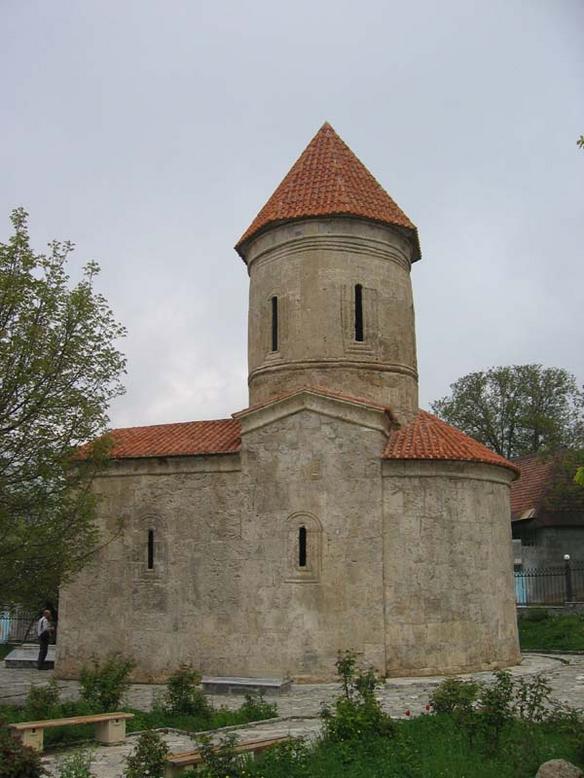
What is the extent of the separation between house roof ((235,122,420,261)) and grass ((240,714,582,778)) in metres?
11.3

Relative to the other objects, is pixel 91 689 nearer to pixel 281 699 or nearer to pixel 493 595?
pixel 281 699

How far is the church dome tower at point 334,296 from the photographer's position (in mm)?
16500

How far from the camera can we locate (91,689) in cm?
1075

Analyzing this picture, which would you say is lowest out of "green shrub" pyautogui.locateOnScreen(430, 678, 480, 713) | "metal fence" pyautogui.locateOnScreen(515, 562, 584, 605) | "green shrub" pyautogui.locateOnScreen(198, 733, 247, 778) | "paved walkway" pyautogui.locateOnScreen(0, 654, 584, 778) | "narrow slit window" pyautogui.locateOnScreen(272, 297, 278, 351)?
"paved walkway" pyautogui.locateOnScreen(0, 654, 584, 778)

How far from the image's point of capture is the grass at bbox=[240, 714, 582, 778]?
277 inches

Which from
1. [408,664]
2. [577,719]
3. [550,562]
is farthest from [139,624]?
[550,562]

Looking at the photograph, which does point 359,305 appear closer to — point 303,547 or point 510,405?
point 303,547

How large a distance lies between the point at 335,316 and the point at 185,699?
28.0ft

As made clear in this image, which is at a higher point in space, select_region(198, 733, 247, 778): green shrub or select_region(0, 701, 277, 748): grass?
select_region(198, 733, 247, 778): green shrub

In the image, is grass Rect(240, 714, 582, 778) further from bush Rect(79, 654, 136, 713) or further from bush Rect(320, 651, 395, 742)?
bush Rect(79, 654, 136, 713)

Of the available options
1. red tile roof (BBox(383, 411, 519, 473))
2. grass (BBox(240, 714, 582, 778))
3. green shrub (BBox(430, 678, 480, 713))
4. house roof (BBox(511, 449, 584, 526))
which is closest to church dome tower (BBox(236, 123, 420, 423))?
red tile roof (BBox(383, 411, 519, 473))

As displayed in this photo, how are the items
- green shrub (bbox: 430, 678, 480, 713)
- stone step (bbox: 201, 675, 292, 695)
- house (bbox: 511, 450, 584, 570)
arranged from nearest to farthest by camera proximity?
green shrub (bbox: 430, 678, 480, 713), stone step (bbox: 201, 675, 292, 695), house (bbox: 511, 450, 584, 570)

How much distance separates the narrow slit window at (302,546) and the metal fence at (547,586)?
1281cm

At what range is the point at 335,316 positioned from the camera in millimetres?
16594
